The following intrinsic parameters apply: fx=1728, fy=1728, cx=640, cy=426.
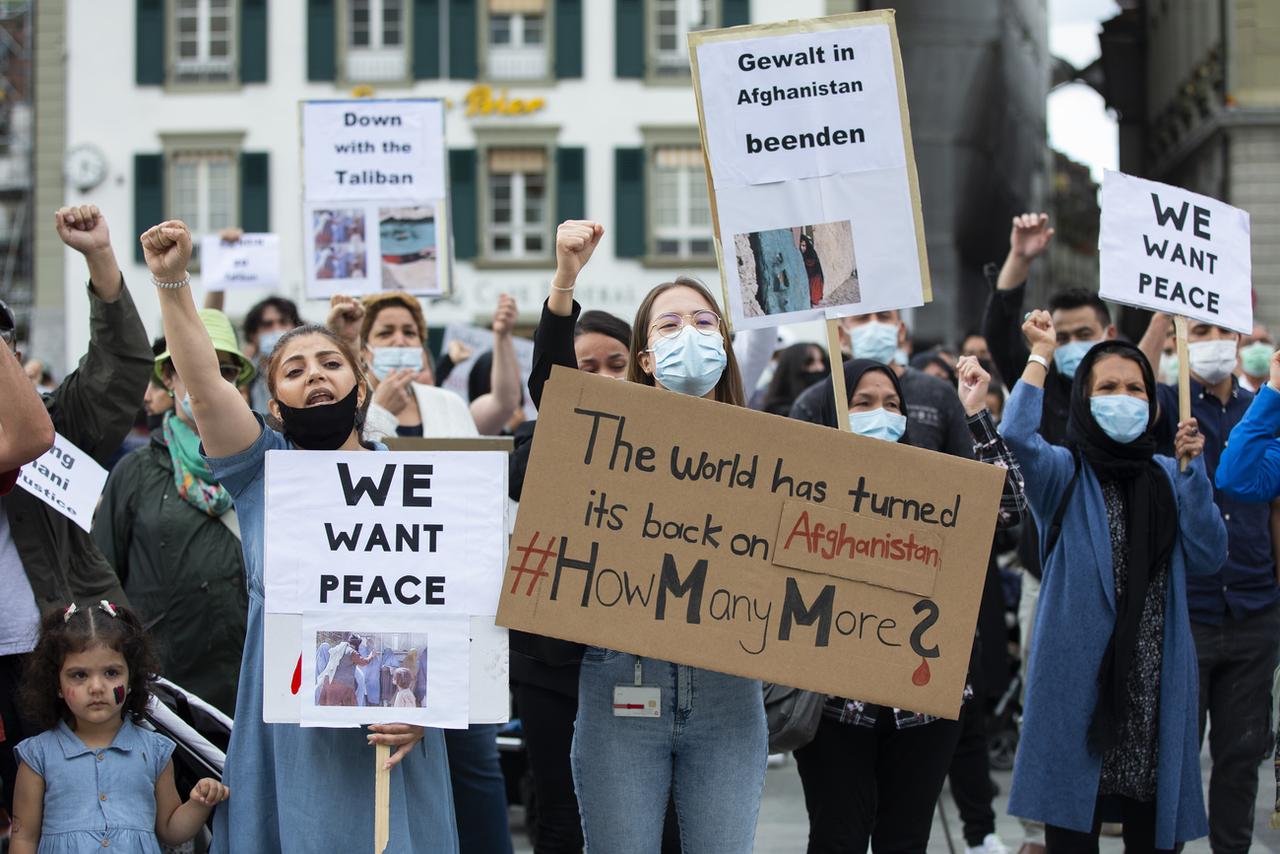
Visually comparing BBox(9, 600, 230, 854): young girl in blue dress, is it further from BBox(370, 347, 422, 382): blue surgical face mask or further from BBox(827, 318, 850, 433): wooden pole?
BBox(370, 347, 422, 382): blue surgical face mask

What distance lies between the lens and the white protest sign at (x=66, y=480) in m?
4.70

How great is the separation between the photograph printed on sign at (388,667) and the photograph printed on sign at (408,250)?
433 cm

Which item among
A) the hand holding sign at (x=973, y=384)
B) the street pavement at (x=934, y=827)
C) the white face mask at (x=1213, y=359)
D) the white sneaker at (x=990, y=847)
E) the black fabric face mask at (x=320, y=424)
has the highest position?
the white face mask at (x=1213, y=359)

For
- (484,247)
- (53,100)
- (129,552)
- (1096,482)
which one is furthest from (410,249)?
(53,100)

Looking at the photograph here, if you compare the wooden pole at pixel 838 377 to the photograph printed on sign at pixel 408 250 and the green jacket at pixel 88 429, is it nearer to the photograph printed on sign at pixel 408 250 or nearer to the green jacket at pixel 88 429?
the green jacket at pixel 88 429

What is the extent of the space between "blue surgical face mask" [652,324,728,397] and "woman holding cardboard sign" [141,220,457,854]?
77 cm

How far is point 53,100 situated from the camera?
3077 centimetres

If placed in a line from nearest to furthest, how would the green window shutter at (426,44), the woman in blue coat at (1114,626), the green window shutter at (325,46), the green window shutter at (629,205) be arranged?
the woman in blue coat at (1114,626)
the green window shutter at (629,205)
the green window shutter at (325,46)
the green window shutter at (426,44)

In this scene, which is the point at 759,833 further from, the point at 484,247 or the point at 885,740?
the point at 484,247

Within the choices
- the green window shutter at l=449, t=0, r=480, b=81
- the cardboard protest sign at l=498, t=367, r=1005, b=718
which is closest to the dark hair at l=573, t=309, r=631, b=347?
the cardboard protest sign at l=498, t=367, r=1005, b=718

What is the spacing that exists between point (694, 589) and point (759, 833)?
363 centimetres

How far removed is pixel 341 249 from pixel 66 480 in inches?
137

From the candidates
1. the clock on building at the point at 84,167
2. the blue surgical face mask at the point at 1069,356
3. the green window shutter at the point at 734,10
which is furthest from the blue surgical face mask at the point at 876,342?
the clock on building at the point at 84,167

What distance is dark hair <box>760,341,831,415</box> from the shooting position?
7.90 metres
